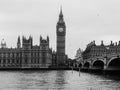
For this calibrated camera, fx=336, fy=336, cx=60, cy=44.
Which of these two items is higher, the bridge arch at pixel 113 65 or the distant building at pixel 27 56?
the distant building at pixel 27 56

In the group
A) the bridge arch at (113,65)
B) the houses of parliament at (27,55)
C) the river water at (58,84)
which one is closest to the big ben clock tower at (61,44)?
the houses of parliament at (27,55)

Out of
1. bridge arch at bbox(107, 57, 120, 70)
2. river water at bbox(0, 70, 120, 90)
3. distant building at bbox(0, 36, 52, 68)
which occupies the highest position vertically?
distant building at bbox(0, 36, 52, 68)

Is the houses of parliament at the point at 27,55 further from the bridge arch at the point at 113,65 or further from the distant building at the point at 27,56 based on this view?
the bridge arch at the point at 113,65

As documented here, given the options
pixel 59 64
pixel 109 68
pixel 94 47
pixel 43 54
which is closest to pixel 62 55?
pixel 59 64

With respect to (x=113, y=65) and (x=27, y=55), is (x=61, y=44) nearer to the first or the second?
(x=27, y=55)

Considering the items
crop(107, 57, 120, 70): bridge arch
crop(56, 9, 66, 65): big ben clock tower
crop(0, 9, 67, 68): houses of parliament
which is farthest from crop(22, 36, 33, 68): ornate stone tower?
crop(107, 57, 120, 70): bridge arch

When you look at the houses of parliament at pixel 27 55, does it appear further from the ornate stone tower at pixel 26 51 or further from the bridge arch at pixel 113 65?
the bridge arch at pixel 113 65

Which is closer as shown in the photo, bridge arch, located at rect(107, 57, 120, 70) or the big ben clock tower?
bridge arch, located at rect(107, 57, 120, 70)

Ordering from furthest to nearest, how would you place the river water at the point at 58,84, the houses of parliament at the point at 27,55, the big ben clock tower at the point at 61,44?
the big ben clock tower at the point at 61,44, the houses of parliament at the point at 27,55, the river water at the point at 58,84

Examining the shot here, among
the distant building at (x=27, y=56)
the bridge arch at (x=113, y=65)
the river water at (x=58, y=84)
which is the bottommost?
the river water at (x=58, y=84)

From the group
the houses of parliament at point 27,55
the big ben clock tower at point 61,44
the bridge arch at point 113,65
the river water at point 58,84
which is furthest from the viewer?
the big ben clock tower at point 61,44

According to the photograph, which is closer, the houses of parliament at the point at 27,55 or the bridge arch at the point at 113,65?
the bridge arch at the point at 113,65

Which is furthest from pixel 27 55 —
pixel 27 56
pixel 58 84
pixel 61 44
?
pixel 58 84

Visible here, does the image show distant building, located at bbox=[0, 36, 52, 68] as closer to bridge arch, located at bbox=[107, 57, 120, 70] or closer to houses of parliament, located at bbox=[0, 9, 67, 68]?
houses of parliament, located at bbox=[0, 9, 67, 68]
